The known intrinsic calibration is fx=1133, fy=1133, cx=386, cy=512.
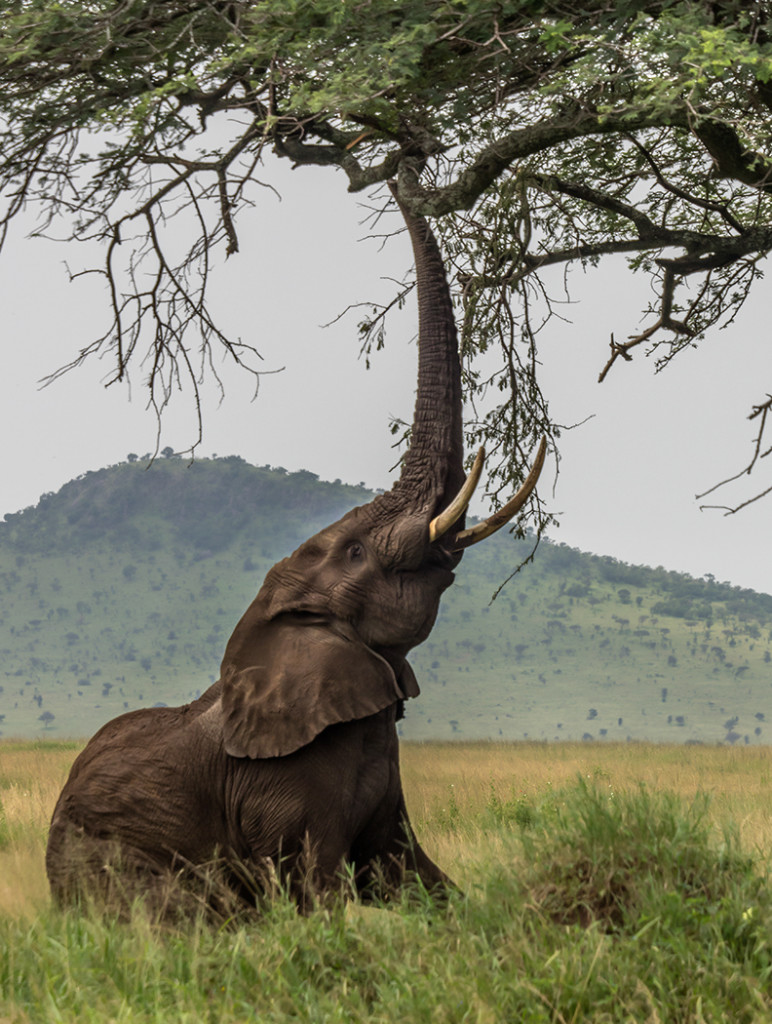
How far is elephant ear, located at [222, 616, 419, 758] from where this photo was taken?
5574mm

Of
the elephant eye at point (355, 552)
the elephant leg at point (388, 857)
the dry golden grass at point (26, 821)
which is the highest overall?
the elephant eye at point (355, 552)

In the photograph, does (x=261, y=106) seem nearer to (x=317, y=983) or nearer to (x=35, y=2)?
(x=35, y=2)

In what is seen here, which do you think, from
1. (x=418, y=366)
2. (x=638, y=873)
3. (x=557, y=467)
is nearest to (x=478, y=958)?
(x=638, y=873)

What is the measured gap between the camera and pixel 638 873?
4.64 meters

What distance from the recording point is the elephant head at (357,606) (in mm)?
5629

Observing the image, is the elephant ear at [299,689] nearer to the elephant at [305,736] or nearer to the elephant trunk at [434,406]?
the elephant at [305,736]

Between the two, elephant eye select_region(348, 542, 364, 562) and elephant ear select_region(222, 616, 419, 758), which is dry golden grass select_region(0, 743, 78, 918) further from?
elephant eye select_region(348, 542, 364, 562)

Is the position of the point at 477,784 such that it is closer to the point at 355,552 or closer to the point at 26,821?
the point at 26,821

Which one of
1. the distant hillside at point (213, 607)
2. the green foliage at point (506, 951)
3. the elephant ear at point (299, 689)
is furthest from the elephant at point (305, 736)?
the distant hillside at point (213, 607)

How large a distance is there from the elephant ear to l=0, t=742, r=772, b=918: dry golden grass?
3.16 feet

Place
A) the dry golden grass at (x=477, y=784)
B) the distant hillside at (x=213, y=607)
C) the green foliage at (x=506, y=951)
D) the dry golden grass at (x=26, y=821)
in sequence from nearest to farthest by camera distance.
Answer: the green foliage at (x=506, y=951) < the dry golden grass at (x=26, y=821) < the dry golden grass at (x=477, y=784) < the distant hillside at (x=213, y=607)

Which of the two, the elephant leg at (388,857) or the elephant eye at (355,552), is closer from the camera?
the elephant eye at (355,552)

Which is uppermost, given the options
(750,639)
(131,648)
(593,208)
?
(593,208)

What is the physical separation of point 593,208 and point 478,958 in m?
8.66
